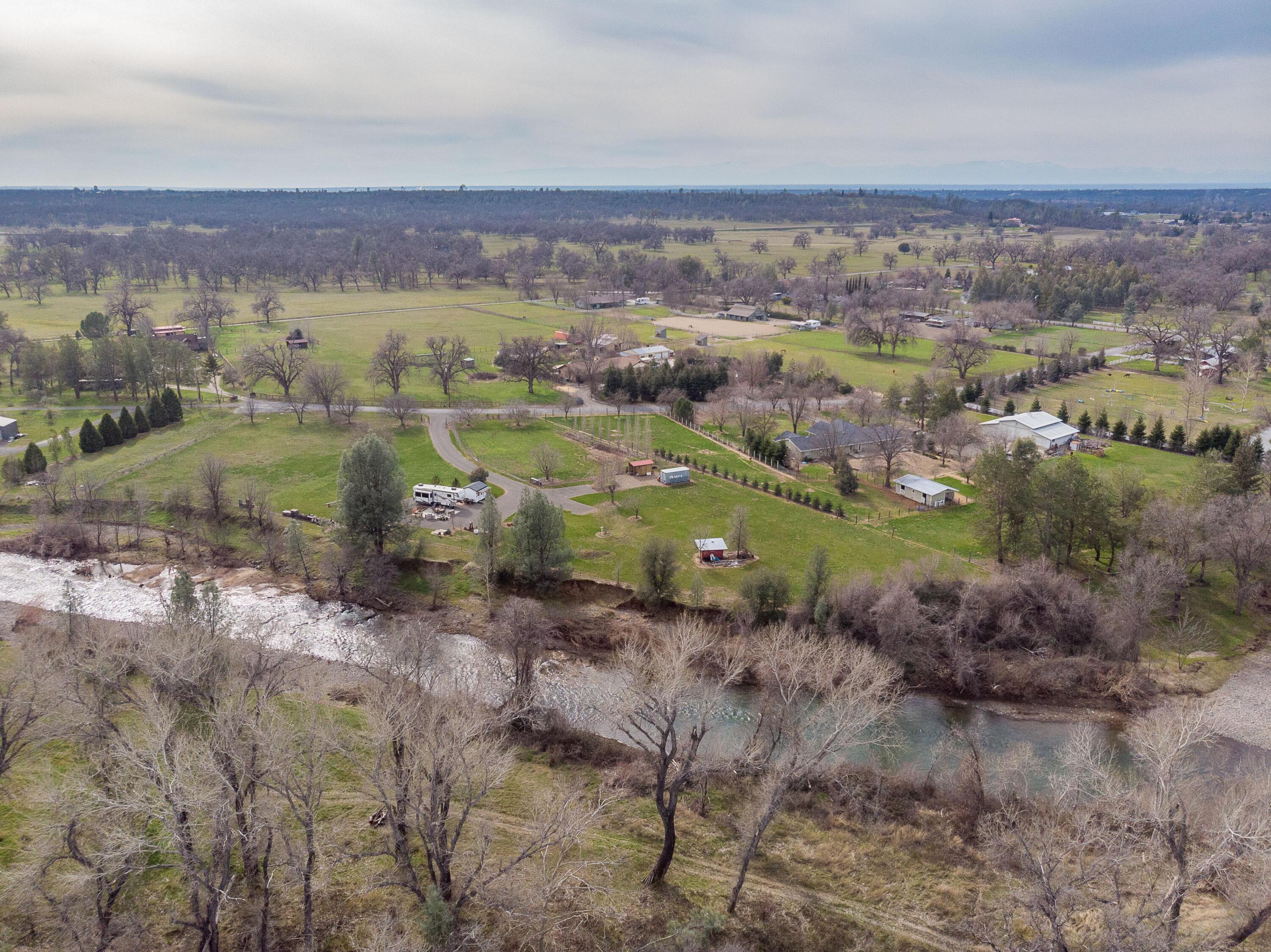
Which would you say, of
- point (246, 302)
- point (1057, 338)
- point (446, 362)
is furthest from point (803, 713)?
point (246, 302)

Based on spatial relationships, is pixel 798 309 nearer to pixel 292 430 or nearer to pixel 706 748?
pixel 292 430

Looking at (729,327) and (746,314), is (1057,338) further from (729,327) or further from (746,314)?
(729,327)

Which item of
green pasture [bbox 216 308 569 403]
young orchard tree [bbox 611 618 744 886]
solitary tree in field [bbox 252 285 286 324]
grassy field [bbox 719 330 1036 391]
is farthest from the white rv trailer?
solitary tree in field [bbox 252 285 286 324]

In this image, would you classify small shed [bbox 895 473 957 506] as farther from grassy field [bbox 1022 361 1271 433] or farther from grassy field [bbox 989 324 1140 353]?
grassy field [bbox 989 324 1140 353]

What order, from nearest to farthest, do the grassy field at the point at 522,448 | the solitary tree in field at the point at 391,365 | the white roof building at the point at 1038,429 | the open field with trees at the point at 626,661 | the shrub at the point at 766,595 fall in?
the open field with trees at the point at 626,661 → the shrub at the point at 766,595 → the grassy field at the point at 522,448 → the white roof building at the point at 1038,429 → the solitary tree in field at the point at 391,365

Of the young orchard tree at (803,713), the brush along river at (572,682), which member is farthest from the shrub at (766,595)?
the brush along river at (572,682)

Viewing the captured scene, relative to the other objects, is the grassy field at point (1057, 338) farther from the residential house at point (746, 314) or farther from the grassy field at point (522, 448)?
the grassy field at point (522, 448)
